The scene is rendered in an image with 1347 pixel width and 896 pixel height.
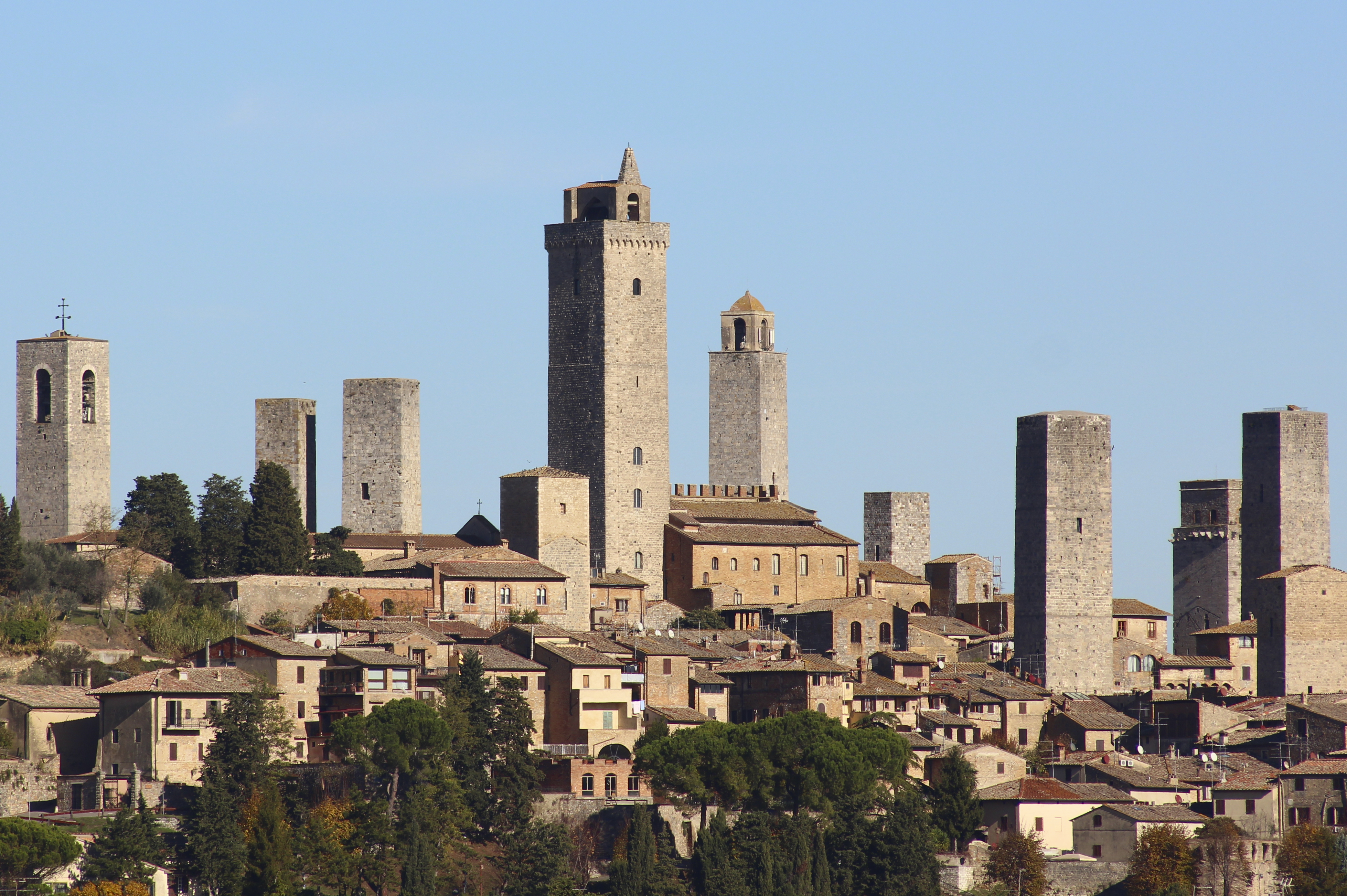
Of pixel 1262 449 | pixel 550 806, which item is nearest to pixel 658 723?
pixel 550 806

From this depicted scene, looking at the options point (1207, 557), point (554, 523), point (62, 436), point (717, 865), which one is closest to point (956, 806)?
point (717, 865)

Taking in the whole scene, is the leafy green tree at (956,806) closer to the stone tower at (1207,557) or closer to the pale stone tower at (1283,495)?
the pale stone tower at (1283,495)

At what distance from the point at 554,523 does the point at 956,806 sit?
15.4m

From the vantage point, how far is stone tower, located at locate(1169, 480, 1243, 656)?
8175 cm

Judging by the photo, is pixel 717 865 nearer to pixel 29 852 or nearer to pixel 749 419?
pixel 29 852

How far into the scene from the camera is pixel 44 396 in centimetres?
7081

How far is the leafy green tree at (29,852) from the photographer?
49531mm

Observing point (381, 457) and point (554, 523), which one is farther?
point (381, 457)

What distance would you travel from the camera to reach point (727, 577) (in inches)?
2906

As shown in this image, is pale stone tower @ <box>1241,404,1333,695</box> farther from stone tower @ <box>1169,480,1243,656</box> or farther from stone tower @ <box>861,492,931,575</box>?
stone tower @ <box>861,492,931,575</box>

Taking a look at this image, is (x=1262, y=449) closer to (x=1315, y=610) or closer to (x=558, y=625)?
(x=1315, y=610)

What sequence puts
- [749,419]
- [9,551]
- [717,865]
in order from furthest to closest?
[749,419], [9,551], [717,865]

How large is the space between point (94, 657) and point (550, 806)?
10.6m

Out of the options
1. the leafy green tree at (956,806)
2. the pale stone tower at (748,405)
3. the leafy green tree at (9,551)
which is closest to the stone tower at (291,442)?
the leafy green tree at (9,551)
